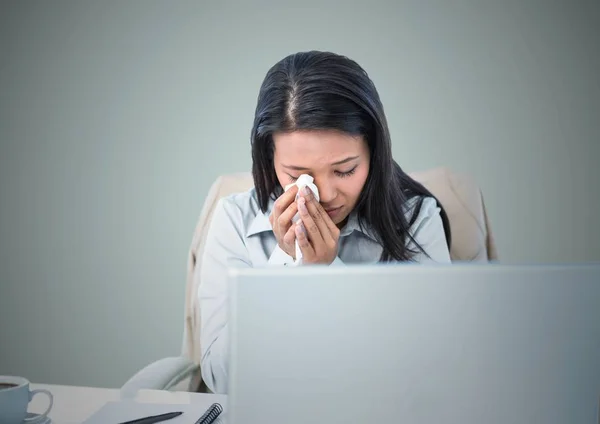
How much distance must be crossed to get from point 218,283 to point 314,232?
29cm

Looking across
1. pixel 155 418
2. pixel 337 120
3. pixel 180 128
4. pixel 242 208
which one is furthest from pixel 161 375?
pixel 180 128

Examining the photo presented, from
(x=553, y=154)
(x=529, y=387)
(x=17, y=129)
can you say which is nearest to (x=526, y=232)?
(x=553, y=154)

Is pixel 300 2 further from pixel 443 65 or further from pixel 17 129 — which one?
pixel 17 129

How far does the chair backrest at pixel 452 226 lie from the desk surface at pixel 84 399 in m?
0.51

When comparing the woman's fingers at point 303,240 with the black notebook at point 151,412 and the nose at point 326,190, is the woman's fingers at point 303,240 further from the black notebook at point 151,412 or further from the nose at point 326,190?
the black notebook at point 151,412

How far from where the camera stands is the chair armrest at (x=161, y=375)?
104 cm

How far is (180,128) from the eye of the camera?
218cm

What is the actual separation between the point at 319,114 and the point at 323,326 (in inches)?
29.3

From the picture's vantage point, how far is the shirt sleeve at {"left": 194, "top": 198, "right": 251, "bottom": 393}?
1.19 m

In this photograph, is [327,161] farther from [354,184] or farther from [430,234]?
[430,234]

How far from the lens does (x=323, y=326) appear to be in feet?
1.66

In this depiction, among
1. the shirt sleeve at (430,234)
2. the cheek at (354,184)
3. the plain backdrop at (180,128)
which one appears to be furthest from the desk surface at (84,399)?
the plain backdrop at (180,128)

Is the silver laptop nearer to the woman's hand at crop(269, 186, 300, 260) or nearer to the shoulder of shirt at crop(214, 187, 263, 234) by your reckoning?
the woman's hand at crop(269, 186, 300, 260)

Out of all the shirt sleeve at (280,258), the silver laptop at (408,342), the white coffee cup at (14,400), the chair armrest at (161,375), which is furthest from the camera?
the shirt sleeve at (280,258)
